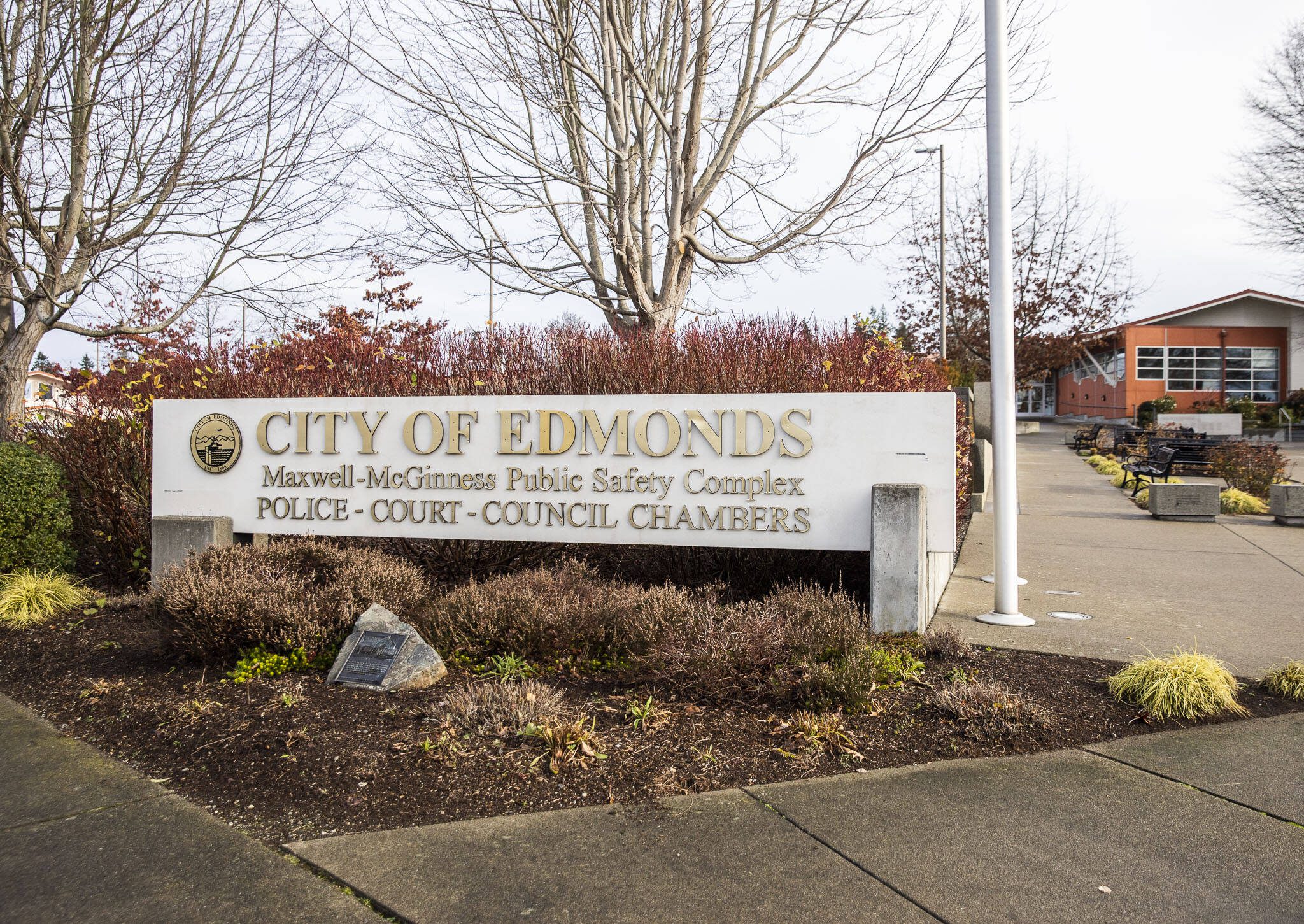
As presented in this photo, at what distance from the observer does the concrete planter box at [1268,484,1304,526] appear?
463 inches

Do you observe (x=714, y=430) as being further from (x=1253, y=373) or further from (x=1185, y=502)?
(x=1253, y=373)

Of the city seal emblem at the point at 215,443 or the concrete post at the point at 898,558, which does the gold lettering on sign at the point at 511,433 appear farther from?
the concrete post at the point at 898,558

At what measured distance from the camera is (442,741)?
403 cm

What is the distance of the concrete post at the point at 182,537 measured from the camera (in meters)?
7.19

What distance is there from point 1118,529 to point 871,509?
6.75 metres

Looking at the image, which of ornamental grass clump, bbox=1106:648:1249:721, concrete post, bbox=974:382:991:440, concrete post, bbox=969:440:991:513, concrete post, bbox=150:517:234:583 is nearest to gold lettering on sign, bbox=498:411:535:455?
concrete post, bbox=150:517:234:583

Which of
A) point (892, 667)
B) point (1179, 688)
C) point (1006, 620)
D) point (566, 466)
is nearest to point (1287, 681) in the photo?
point (1179, 688)

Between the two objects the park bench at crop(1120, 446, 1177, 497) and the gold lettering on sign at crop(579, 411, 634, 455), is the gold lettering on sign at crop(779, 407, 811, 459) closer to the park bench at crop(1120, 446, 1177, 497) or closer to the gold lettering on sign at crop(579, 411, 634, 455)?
the gold lettering on sign at crop(579, 411, 634, 455)

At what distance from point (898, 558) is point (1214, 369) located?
1608 inches

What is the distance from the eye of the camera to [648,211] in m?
11.8

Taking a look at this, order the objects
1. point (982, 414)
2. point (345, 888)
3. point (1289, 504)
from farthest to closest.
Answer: point (982, 414) < point (1289, 504) < point (345, 888)

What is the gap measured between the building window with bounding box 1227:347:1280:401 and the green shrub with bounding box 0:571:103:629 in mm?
43225

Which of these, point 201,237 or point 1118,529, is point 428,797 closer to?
point 201,237

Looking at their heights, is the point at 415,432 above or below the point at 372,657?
above
